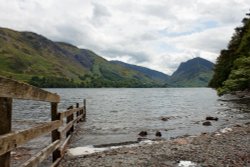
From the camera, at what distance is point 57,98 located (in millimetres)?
11305

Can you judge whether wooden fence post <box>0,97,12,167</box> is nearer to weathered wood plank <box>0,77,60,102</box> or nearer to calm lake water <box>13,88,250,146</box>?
weathered wood plank <box>0,77,60,102</box>

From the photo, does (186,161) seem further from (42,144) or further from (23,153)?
(42,144)

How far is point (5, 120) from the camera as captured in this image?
17.8 ft

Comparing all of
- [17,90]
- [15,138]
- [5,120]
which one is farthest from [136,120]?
[5,120]

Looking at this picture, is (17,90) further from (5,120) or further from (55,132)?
(55,132)

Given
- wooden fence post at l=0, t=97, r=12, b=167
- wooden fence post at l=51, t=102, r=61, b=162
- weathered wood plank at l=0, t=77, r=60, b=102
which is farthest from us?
wooden fence post at l=51, t=102, r=61, b=162

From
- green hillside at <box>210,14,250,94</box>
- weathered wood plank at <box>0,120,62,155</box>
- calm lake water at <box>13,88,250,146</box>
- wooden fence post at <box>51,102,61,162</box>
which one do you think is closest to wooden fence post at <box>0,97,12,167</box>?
weathered wood plank at <box>0,120,62,155</box>

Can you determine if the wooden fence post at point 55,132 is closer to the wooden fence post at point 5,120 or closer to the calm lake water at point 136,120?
the wooden fence post at point 5,120

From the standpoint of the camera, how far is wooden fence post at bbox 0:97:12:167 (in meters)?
5.39

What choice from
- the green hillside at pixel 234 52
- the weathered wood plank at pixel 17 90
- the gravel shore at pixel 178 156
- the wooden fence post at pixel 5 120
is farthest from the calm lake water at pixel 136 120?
the green hillside at pixel 234 52

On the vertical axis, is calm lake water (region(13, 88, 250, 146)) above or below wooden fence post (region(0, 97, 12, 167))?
below

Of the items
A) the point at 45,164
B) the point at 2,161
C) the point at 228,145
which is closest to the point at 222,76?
the point at 228,145

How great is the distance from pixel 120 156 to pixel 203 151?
380 cm

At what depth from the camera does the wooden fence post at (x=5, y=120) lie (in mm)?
5387
